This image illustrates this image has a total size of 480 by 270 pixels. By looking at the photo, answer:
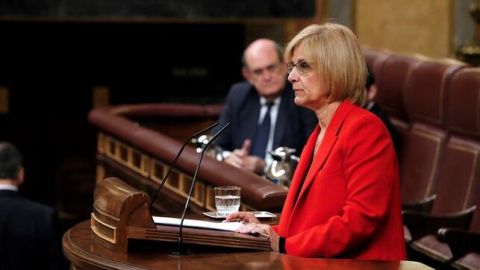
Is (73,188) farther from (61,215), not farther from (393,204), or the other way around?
(393,204)

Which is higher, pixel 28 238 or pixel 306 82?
pixel 306 82

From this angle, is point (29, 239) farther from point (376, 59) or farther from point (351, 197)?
point (351, 197)

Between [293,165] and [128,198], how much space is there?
2.02 m

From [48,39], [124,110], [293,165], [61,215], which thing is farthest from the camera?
[48,39]

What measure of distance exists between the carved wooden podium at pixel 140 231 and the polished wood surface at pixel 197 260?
0.03 m

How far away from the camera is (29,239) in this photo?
4883mm

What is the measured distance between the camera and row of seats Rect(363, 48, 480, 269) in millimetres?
4715

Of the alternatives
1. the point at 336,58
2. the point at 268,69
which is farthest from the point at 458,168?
the point at 336,58

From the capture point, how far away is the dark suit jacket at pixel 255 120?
5.49 m

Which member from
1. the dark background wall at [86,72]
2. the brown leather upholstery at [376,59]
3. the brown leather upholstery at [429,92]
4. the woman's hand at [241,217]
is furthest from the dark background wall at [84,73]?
the woman's hand at [241,217]

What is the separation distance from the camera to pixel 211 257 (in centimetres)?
279

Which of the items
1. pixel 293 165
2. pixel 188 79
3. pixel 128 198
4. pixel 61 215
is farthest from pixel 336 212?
pixel 188 79

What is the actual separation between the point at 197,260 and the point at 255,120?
299 cm

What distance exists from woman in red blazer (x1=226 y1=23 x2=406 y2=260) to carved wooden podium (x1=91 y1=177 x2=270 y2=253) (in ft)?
0.30
